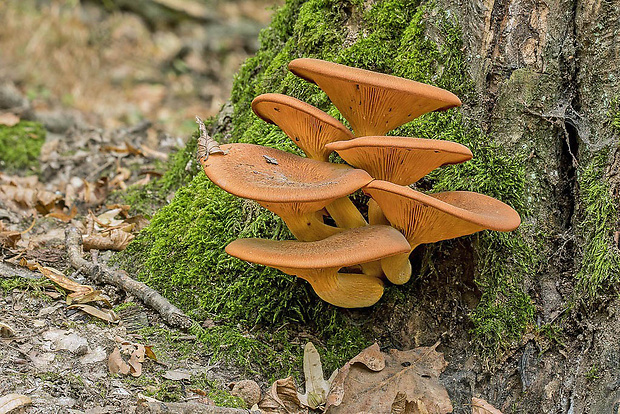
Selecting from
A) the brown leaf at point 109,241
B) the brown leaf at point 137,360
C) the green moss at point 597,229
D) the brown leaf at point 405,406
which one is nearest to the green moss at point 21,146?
the brown leaf at point 109,241

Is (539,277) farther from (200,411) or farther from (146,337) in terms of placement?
(146,337)

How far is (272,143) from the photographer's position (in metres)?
4.02

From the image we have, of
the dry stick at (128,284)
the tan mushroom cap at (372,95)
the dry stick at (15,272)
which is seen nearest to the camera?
the tan mushroom cap at (372,95)

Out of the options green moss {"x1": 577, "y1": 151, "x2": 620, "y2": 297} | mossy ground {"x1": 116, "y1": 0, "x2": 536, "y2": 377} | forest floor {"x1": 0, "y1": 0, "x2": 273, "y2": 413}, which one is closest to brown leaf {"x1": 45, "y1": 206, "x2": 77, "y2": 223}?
forest floor {"x1": 0, "y1": 0, "x2": 273, "y2": 413}

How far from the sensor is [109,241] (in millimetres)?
4305

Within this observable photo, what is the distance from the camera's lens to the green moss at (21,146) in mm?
6403

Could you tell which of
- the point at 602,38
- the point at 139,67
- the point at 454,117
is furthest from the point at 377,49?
the point at 139,67

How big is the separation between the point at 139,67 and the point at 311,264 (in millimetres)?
13499

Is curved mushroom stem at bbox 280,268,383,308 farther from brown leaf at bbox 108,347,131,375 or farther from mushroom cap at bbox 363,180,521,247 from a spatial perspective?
brown leaf at bbox 108,347,131,375

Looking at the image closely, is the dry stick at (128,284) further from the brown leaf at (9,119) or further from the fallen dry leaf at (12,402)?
the brown leaf at (9,119)

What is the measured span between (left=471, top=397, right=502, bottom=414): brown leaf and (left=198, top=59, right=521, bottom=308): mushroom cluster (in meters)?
0.77

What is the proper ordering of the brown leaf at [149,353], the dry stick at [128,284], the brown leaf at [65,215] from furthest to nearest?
the brown leaf at [65,215], the dry stick at [128,284], the brown leaf at [149,353]

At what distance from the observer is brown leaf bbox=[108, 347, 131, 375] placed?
2.98 metres

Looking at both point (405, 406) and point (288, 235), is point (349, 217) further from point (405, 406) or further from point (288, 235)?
point (405, 406)
